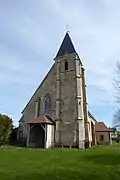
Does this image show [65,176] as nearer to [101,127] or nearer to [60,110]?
[60,110]

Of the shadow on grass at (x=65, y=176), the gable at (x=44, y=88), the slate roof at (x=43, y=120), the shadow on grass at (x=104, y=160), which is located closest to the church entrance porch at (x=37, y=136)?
the slate roof at (x=43, y=120)

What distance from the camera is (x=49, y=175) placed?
10.0 m

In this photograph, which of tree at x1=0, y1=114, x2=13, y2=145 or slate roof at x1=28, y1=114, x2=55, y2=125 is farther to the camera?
slate roof at x1=28, y1=114, x2=55, y2=125

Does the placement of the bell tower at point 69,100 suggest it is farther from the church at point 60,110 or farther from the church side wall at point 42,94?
the church side wall at point 42,94

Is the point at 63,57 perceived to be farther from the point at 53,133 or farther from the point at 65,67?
the point at 53,133

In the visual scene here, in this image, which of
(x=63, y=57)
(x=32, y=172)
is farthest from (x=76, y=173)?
Result: (x=63, y=57)

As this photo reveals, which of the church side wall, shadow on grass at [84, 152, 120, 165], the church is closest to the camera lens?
shadow on grass at [84, 152, 120, 165]

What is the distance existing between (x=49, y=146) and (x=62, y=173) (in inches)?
818

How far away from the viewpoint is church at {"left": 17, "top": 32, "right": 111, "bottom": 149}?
31547 mm

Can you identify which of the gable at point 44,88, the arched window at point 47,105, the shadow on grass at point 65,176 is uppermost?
the gable at point 44,88

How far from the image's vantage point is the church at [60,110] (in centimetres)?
3155

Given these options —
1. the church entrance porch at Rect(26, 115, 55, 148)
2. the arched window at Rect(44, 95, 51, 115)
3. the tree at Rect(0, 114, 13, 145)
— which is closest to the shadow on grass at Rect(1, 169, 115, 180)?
the tree at Rect(0, 114, 13, 145)

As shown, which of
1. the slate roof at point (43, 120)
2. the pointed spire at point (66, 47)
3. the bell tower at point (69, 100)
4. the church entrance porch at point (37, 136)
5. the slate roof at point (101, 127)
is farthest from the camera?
the slate roof at point (101, 127)

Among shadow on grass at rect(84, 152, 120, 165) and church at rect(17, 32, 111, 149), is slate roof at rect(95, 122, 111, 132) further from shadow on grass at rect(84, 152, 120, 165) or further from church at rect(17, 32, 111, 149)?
shadow on grass at rect(84, 152, 120, 165)
